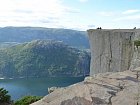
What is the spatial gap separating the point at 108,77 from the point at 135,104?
2098mm

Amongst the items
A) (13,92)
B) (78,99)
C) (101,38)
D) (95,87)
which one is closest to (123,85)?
(95,87)

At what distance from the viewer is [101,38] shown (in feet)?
87.2

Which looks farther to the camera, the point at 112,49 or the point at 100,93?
the point at 112,49

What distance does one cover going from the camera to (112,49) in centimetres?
2534

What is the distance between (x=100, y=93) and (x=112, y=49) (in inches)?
665

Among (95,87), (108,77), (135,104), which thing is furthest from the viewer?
(108,77)

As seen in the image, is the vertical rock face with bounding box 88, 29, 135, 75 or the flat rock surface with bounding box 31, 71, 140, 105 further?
the vertical rock face with bounding box 88, 29, 135, 75

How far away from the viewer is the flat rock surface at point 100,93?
8445 millimetres

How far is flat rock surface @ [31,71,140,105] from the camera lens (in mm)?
8445

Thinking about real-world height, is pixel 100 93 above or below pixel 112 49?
below

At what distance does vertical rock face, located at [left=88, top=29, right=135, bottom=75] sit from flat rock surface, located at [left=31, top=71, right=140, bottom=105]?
48.8 feet

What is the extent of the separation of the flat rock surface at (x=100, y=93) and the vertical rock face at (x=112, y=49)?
48.8 feet

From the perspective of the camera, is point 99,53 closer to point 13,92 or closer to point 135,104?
point 135,104

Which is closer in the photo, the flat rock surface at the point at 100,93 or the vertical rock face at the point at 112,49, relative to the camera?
the flat rock surface at the point at 100,93
